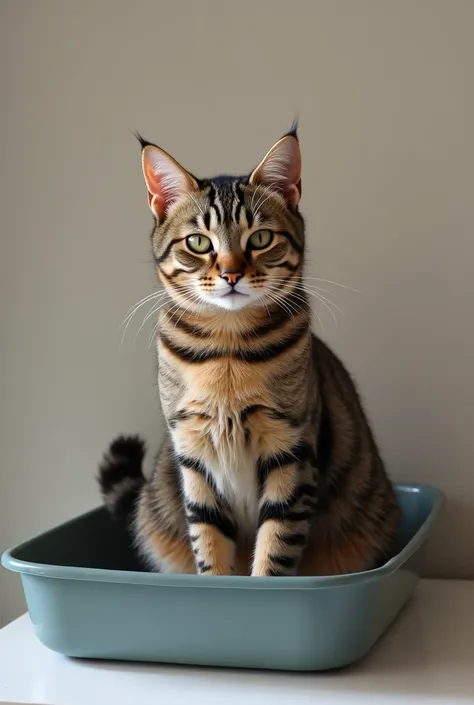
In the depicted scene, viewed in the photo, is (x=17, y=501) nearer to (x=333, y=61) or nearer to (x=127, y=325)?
(x=127, y=325)

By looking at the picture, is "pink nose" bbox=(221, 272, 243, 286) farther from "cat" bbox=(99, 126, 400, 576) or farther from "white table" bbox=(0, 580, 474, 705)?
"white table" bbox=(0, 580, 474, 705)

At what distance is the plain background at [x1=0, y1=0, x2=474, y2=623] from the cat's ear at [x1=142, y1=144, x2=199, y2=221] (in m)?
0.35

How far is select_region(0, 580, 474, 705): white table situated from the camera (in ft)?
2.73

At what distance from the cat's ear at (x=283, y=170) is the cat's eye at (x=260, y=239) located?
71mm

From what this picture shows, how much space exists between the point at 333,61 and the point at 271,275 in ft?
1.74

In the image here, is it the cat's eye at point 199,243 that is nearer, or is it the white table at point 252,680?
the white table at point 252,680

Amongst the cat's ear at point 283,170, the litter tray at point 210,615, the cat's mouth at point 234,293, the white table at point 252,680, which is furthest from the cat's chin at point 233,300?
the white table at point 252,680

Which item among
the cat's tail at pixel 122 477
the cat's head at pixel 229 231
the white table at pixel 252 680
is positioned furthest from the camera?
the cat's tail at pixel 122 477

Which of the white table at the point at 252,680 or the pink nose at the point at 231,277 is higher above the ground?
the pink nose at the point at 231,277

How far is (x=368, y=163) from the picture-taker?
1.31 meters

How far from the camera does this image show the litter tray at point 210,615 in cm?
84

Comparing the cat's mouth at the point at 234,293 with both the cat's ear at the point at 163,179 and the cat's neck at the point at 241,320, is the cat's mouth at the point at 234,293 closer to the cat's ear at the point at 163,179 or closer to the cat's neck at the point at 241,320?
the cat's neck at the point at 241,320

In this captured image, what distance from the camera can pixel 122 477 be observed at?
1262mm

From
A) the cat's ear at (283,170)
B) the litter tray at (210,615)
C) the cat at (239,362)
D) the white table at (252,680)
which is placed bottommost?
the white table at (252,680)
